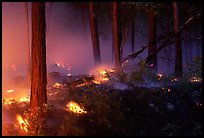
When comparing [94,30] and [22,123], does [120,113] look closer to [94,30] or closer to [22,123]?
[22,123]

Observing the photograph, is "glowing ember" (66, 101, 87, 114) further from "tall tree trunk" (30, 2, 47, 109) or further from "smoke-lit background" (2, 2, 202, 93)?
"smoke-lit background" (2, 2, 202, 93)

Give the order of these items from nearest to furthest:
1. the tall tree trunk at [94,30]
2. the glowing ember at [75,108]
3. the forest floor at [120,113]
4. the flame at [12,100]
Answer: the forest floor at [120,113] → the glowing ember at [75,108] → the flame at [12,100] → the tall tree trunk at [94,30]

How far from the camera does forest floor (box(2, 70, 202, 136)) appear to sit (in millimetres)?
11562

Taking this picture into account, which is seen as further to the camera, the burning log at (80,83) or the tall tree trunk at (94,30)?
the tall tree trunk at (94,30)

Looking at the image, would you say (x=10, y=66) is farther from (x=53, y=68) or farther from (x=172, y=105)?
(x=172, y=105)

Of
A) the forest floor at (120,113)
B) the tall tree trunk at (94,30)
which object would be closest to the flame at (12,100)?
the forest floor at (120,113)

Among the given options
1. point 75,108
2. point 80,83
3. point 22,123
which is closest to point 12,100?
point 22,123

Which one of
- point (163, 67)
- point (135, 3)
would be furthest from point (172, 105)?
point (163, 67)

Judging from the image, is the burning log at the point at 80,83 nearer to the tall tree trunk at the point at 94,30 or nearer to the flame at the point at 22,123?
the flame at the point at 22,123

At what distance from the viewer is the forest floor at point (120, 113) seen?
37.9ft

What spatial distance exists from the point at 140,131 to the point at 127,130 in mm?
406

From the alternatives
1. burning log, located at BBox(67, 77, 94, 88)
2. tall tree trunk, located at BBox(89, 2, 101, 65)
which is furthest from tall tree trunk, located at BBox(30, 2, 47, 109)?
tall tree trunk, located at BBox(89, 2, 101, 65)

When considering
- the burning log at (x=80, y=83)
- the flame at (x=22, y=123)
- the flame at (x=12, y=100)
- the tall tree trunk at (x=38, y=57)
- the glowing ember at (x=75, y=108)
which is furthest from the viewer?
the burning log at (x=80, y=83)

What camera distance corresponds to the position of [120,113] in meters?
12.0
